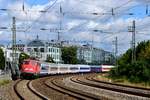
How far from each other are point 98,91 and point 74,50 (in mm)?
133207

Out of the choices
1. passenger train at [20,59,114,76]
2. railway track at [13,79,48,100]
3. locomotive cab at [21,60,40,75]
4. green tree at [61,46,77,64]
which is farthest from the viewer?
green tree at [61,46,77,64]

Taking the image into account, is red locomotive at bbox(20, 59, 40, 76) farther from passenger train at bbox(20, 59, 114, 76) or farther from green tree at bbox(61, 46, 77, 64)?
green tree at bbox(61, 46, 77, 64)

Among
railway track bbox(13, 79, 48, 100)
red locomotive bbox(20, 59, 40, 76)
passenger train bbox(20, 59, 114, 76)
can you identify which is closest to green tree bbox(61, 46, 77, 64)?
passenger train bbox(20, 59, 114, 76)

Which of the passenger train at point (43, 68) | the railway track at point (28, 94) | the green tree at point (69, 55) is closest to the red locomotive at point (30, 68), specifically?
the passenger train at point (43, 68)

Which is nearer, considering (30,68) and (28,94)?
(28,94)

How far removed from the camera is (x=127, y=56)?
10231cm

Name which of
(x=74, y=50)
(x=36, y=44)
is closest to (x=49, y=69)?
(x=74, y=50)

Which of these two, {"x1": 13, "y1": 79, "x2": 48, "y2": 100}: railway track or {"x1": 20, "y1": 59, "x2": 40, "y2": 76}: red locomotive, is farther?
{"x1": 20, "y1": 59, "x2": 40, "y2": 76}: red locomotive

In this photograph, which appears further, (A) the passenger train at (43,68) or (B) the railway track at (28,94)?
(A) the passenger train at (43,68)

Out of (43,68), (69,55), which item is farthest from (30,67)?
(69,55)

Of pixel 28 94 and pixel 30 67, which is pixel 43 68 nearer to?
pixel 30 67

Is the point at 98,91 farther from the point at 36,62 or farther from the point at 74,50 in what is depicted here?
the point at 74,50

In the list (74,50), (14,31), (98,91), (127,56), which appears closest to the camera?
(98,91)

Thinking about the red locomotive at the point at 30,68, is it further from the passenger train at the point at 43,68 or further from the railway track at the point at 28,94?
the railway track at the point at 28,94
